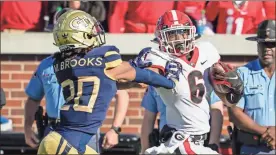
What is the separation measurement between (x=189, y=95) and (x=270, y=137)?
1.21 metres

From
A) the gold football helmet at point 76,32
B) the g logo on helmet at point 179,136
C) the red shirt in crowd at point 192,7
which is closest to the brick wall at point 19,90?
the red shirt in crowd at point 192,7

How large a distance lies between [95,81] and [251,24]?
3974mm

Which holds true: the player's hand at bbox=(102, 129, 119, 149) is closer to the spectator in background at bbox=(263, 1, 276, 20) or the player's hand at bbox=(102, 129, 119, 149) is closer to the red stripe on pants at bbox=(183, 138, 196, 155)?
the red stripe on pants at bbox=(183, 138, 196, 155)

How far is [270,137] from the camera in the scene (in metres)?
8.65

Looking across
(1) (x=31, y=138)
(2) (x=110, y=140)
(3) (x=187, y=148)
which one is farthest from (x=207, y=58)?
(1) (x=31, y=138)

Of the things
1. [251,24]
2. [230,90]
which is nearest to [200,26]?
[251,24]

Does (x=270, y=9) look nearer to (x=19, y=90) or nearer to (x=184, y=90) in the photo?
(x=19, y=90)

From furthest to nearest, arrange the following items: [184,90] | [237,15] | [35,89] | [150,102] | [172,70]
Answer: [237,15] → [35,89] → [150,102] → [184,90] → [172,70]

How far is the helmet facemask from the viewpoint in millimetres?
7801

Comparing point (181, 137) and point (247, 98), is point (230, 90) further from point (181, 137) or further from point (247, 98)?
point (247, 98)

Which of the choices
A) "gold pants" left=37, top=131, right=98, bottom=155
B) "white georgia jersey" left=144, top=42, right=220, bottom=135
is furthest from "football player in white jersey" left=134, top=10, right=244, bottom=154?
"gold pants" left=37, top=131, right=98, bottom=155

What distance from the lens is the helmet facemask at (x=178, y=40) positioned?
7801mm

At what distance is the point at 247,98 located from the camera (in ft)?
29.1

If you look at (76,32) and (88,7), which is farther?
(88,7)
